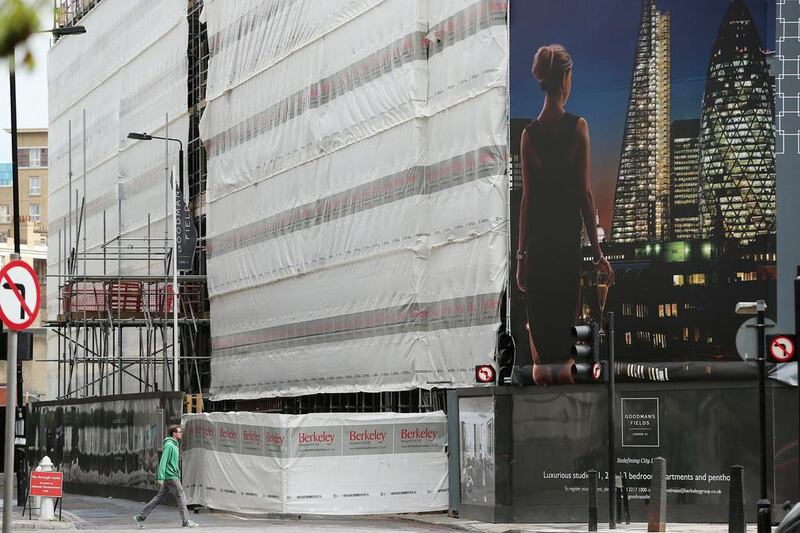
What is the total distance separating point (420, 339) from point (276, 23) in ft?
39.3

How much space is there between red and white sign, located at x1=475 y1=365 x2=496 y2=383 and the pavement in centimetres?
244

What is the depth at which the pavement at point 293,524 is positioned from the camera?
23109 mm

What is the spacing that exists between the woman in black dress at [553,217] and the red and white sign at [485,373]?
0.86 metres

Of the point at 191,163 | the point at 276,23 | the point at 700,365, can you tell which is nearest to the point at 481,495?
the point at 700,365

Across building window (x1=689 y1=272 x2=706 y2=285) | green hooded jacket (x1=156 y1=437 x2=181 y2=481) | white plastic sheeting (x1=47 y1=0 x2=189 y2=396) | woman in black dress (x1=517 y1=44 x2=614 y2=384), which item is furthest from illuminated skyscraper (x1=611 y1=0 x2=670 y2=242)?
white plastic sheeting (x1=47 y1=0 x2=189 y2=396)

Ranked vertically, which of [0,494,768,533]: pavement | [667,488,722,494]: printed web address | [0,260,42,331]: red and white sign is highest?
[0,260,42,331]: red and white sign

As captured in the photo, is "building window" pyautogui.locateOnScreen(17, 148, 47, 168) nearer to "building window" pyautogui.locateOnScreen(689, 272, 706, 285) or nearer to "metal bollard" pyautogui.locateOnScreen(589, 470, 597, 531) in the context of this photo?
"building window" pyautogui.locateOnScreen(689, 272, 706, 285)

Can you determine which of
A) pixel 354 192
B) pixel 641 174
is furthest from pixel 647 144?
pixel 354 192

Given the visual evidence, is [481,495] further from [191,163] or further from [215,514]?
[191,163]

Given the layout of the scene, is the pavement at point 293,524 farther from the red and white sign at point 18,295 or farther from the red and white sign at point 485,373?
the red and white sign at point 18,295

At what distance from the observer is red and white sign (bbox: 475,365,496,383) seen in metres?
25.8

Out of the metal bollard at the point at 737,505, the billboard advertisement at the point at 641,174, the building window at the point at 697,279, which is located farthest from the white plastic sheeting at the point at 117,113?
the metal bollard at the point at 737,505

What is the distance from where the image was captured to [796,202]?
2447cm

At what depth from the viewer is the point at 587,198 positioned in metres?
26.4
